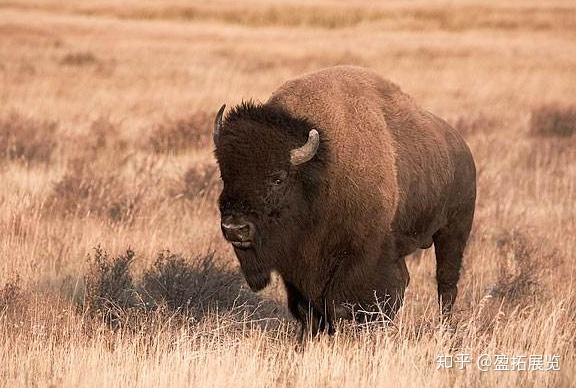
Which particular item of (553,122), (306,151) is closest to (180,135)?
(553,122)

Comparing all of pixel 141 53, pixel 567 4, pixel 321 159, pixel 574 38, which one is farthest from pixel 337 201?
pixel 567 4

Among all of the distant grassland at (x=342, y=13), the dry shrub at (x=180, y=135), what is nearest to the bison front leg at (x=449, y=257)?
the dry shrub at (x=180, y=135)

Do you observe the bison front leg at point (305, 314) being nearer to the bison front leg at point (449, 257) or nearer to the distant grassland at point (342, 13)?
the bison front leg at point (449, 257)

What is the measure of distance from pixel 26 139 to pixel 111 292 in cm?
736

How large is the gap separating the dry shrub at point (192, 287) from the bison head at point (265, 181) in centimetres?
101

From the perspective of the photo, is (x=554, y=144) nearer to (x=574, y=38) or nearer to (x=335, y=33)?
(x=574, y=38)

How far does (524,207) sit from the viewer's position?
34.6ft

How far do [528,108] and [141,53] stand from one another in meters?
14.5

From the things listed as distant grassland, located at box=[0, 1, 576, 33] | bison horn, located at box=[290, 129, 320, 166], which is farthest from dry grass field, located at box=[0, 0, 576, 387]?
distant grassland, located at box=[0, 1, 576, 33]

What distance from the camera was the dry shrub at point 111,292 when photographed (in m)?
6.09

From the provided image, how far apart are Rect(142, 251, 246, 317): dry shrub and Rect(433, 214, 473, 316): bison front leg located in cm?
155

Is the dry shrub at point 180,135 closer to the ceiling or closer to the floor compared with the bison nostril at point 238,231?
closer to the floor

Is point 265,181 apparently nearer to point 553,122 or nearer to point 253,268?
point 253,268

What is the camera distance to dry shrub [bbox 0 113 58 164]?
40.4 ft
